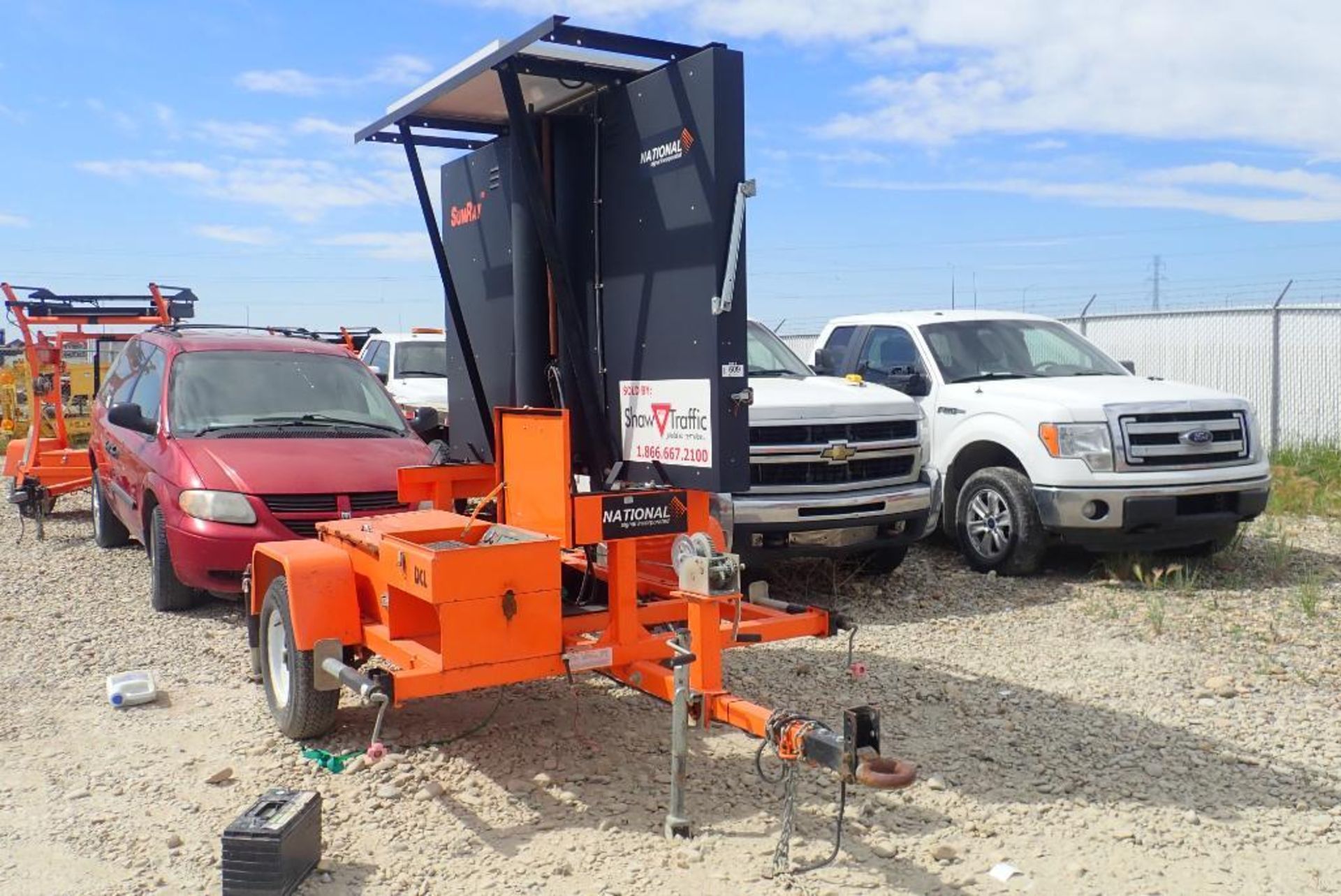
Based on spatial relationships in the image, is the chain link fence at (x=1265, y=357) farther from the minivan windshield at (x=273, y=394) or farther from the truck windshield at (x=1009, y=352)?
the minivan windshield at (x=273, y=394)

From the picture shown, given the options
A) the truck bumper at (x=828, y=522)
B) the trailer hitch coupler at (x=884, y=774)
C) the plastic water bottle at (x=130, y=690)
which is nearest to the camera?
the trailer hitch coupler at (x=884, y=774)

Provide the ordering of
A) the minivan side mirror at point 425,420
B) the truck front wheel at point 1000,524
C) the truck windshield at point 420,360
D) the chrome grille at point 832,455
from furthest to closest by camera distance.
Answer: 1. the truck windshield at point 420,360
2. the truck front wheel at point 1000,524
3. the minivan side mirror at point 425,420
4. the chrome grille at point 832,455

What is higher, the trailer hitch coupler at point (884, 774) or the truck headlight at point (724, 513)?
the truck headlight at point (724, 513)

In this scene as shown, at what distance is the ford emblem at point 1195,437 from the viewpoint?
344 inches

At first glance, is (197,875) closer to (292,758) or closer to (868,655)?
(292,758)

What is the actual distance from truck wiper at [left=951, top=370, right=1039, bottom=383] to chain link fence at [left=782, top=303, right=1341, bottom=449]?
215 inches

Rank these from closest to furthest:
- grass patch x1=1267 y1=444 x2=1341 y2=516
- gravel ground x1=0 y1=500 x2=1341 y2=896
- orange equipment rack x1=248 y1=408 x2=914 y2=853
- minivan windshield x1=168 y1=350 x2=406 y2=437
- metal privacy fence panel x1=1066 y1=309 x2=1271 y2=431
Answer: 1. gravel ground x1=0 y1=500 x2=1341 y2=896
2. orange equipment rack x1=248 y1=408 x2=914 y2=853
3. minivan windshield x1=168 y1=350 x2=406 y2=437
4. grass patch x1=1267 y1=444 x2=1341 y2=516
5. metal privacy fence panel x1=1066 y1=309 x2=1271 y2=431

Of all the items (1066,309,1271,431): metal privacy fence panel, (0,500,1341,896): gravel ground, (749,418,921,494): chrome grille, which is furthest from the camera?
(1066,309,1271,431): metal privacy fence panel

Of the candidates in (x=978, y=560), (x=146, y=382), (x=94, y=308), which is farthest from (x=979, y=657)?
(x=94, y=308)

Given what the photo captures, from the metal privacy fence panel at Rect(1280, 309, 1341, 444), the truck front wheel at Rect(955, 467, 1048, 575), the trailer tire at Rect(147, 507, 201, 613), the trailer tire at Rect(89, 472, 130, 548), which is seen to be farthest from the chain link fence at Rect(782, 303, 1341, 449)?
the trailer tire at Rect(147, 507, 201, 613)

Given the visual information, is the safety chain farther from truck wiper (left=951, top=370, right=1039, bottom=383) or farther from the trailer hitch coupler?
truck wiper (left=951, top=370, right=1039, bottom=383)

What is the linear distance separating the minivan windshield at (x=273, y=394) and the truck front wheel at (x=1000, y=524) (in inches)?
169

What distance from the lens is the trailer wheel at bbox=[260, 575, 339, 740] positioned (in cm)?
513

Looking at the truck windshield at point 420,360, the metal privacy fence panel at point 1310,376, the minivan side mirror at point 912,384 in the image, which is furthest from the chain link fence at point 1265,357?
the minivan side mirror at point 912,384
